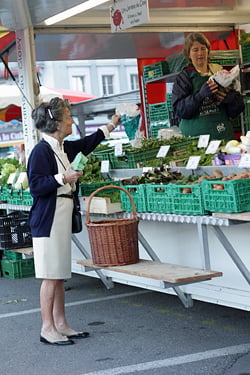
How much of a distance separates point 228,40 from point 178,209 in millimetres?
5509

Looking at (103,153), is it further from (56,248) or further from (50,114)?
(56,248)

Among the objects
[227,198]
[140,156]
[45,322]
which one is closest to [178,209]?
[227,198]

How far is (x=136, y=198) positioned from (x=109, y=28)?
3.66 metres

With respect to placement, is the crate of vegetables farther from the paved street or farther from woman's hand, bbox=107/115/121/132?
woman's hand, bbox=107/115/121/132

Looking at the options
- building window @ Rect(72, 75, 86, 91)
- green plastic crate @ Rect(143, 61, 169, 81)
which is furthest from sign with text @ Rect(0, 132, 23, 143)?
green plastic crate @ Rect(143, 61, 169, 81)

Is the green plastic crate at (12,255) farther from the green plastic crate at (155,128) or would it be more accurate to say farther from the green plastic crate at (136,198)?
the green plastic crate at (136,198)

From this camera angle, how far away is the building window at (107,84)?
40.0 meters

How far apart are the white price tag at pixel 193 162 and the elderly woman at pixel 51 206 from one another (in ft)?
3.59

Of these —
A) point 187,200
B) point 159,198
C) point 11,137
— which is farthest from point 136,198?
point 11,137

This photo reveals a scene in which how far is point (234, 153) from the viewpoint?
638cm

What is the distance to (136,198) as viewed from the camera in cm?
625

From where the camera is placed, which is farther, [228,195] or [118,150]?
[118,150]

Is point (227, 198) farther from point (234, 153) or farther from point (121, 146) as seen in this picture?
point (121, 146)

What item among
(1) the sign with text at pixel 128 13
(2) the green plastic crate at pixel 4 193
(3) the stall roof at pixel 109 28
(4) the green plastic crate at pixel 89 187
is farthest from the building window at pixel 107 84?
(4) the green plastic crate at pixel 89 187
